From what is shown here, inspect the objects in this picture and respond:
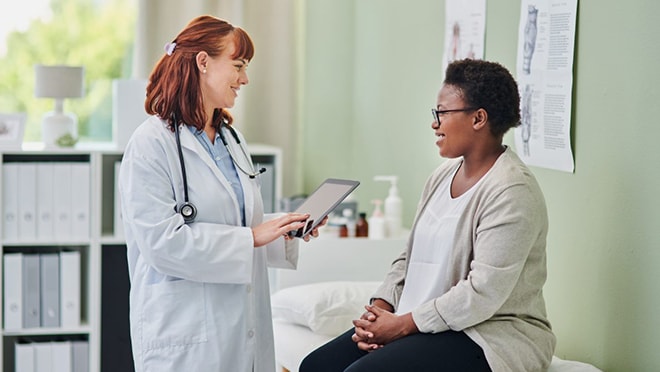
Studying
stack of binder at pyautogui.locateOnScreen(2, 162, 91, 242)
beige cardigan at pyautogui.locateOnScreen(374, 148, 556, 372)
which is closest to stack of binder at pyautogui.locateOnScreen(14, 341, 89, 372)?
stack of binder at pyautogui.locateOnScreen(2, 162, 91, 242)

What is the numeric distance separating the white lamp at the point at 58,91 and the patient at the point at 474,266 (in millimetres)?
1781

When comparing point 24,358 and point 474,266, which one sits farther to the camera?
point 24,358

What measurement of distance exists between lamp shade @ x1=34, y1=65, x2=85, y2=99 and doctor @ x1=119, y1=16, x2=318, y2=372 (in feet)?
4.74

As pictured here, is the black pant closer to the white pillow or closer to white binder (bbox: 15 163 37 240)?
the white pillow

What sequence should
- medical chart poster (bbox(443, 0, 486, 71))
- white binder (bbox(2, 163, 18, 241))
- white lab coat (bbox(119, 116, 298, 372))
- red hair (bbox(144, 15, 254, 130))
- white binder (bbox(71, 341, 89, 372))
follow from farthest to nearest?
white binder (bbox(71, 341, 89, 372)) < white binder (bbox(2, 163, 18, 241)) < medical chart poster (bbox(443, 0, 486, 71)) < red hair (bbox(144, 15, 254, 130)) < white lab coat (bbox(119, 116, 298, 372))

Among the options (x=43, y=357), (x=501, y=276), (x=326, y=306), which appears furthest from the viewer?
(x=43, y=357)

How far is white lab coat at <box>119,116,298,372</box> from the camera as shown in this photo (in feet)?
7.20

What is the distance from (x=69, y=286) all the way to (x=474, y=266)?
2.03 meters

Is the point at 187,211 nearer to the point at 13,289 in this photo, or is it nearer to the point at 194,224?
the point at 194,224

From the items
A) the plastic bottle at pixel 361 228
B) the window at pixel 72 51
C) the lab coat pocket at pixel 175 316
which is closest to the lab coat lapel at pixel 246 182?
the lab coat pocket at pixel 175 316

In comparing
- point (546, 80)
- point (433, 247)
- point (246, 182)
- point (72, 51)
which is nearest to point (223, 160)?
point (246, 182)

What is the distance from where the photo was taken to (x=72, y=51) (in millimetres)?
4184

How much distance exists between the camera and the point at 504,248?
81.4 inches

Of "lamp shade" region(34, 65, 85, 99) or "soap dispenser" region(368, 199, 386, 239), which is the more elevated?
"lamp shade" region(34, 65, 85, 99)
